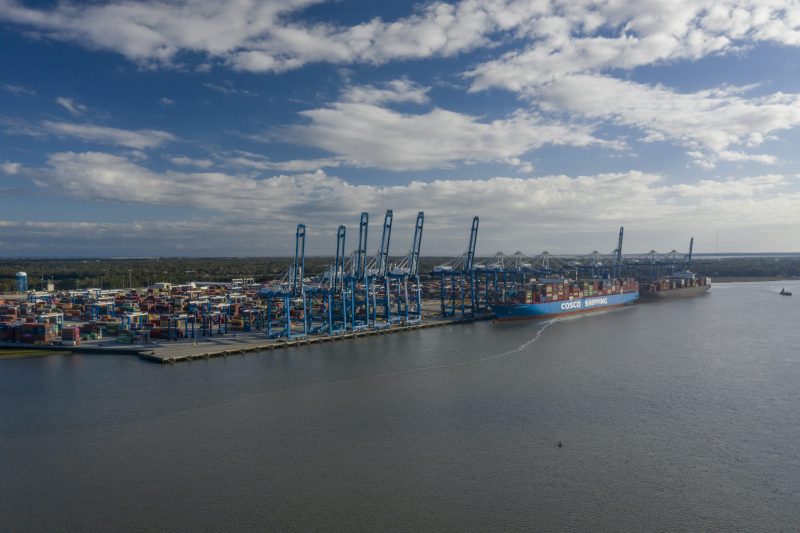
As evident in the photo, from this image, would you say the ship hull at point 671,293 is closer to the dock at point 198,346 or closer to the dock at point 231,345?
the dock at point 231,345

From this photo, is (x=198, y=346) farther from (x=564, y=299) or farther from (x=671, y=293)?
(x=671, y=293)

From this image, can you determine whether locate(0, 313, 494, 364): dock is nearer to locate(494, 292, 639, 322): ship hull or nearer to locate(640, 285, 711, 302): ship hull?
locate(494, 292, 639, 322): ship hull

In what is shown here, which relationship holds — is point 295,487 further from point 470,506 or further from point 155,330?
point 155,330

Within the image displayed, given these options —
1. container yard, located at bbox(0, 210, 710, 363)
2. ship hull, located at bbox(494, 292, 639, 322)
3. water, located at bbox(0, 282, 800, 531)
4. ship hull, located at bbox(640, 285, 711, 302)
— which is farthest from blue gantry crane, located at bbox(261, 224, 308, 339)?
ship hull, located at bbox(640, 285, 711, 302)

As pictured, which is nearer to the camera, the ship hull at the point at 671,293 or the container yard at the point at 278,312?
the container yard at the point at 278,312

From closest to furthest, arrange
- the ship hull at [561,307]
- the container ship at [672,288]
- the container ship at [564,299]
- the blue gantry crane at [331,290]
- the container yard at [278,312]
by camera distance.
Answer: the container yard at [278,312], the blue gantry crane at [331,290], the ship hull at [561,307], the container ship at [564,299], the container ship at [672,288]

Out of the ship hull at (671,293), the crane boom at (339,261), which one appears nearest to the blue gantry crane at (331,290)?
the crane boom at (339,261)
